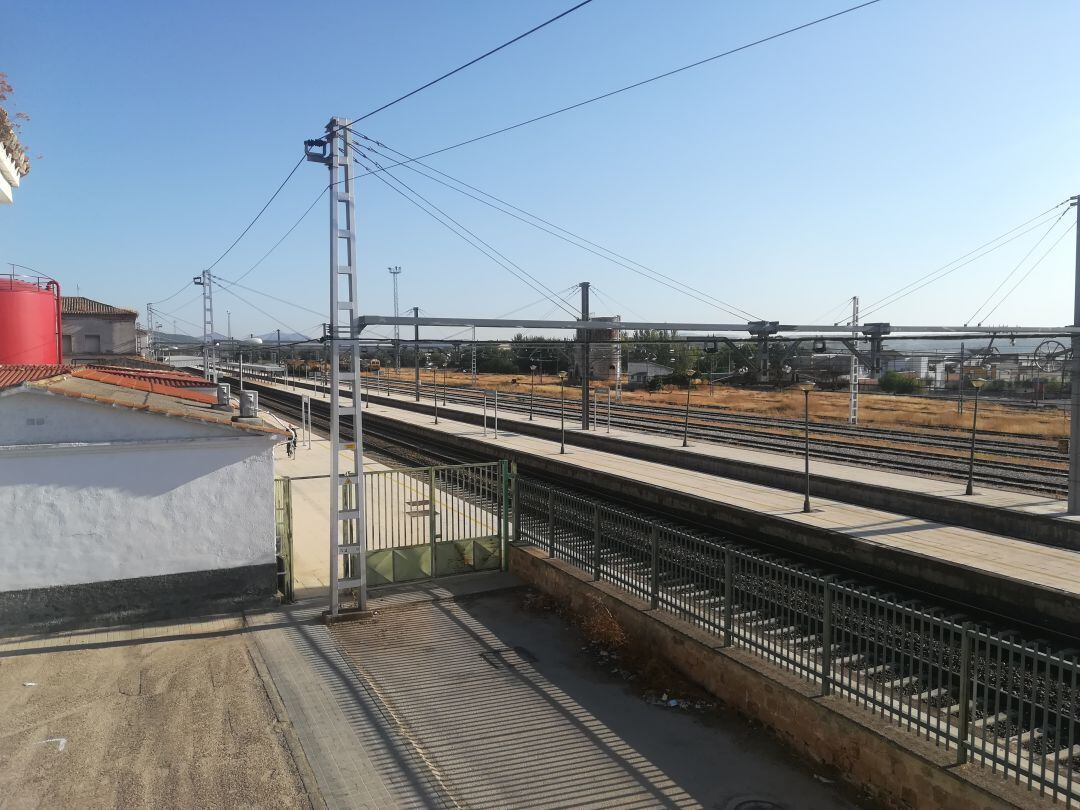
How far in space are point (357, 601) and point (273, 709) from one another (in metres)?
2.81

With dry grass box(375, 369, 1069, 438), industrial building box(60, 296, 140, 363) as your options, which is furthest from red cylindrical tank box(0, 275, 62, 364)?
industrial building box(60, 296, 140, 363)

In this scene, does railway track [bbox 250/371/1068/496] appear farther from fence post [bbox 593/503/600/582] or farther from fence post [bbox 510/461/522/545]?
fence post [bbox 593/503/600/582]

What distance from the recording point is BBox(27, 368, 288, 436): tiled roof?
8977mm

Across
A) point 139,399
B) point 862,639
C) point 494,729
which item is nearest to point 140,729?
point 494,729

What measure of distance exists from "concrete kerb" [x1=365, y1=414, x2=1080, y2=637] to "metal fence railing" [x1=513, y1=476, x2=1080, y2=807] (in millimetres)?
1031

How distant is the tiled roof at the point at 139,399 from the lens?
29.5ft

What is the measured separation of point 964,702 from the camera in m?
5.25

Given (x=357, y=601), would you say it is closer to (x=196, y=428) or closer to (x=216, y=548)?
(x=216, y=548)

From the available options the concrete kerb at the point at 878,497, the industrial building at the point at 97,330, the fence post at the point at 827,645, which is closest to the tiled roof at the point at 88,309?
the industrial building at the point at 97,330

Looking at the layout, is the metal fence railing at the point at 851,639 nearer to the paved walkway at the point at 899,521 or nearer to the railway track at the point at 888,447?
the paved walkway at the point at 899,521

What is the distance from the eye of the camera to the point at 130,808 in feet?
18.4

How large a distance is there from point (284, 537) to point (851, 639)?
721 cm

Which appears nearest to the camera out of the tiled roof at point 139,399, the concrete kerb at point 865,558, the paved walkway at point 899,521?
the tiled roof at point 139,399

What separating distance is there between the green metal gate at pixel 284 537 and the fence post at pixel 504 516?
10.4 feet
